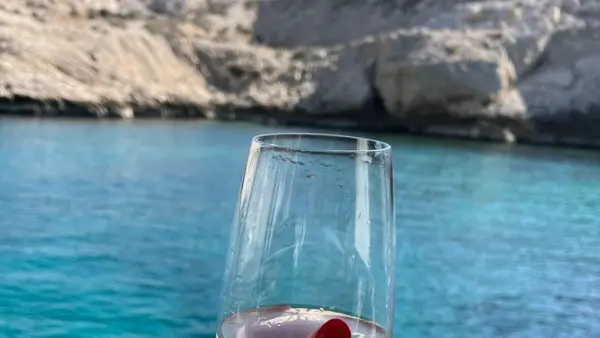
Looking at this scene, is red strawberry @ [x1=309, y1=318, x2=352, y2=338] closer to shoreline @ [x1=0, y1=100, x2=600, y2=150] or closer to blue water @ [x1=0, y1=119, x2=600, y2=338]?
blue water @ [x1=0, y1=119, x2=600, y2=338]

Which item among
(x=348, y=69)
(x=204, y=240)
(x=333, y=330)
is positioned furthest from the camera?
(x=348, y=69)

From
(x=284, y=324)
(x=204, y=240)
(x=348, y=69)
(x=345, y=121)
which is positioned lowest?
(x=204, y=240)

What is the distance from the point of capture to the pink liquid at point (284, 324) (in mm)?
436

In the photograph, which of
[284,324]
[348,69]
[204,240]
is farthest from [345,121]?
[284,324]

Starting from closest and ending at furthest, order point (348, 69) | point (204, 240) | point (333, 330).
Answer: point (333, 330), point (204, 240), point (348, 69)

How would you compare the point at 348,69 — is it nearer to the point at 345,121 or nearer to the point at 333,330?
the point at 345,121

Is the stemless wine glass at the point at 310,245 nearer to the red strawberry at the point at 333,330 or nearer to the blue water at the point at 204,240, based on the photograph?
the red strawberry at the point at 333,330

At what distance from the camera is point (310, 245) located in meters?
0.43

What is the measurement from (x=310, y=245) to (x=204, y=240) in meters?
2.44

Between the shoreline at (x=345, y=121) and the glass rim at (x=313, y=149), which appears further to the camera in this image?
the shoreline at (x=345, y=121)

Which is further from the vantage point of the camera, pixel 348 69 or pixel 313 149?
pixel 348 69

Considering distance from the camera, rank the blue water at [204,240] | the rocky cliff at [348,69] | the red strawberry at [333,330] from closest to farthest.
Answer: the red strawberry at [333,330], the blue water at [204,240], the rocky cliff at [348,69]

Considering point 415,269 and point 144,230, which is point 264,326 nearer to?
point 415,269

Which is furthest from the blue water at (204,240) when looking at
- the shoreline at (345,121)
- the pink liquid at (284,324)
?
the pink liquid at (284,324)
